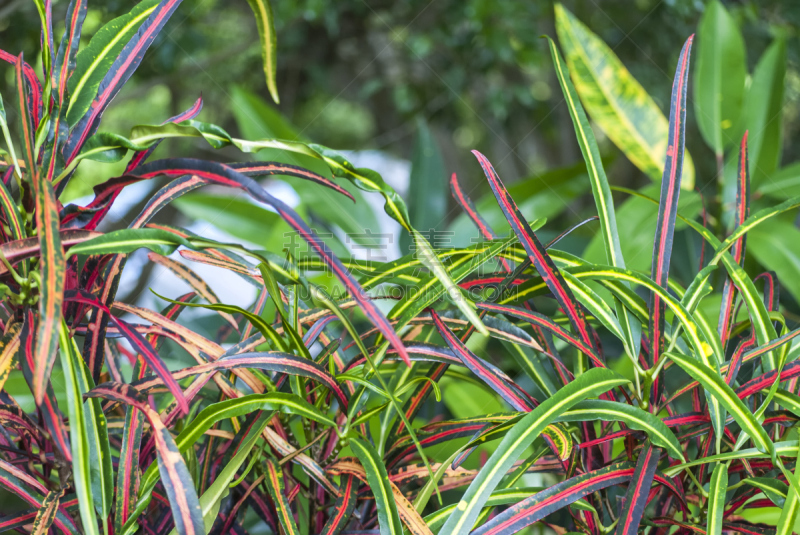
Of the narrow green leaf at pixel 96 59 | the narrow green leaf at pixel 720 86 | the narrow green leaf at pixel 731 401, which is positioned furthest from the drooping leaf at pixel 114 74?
the narrow green leaf at pixel 720 86

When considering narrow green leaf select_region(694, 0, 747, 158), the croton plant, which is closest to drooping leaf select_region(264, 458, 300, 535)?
the croton plant

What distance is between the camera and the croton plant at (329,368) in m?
0.20

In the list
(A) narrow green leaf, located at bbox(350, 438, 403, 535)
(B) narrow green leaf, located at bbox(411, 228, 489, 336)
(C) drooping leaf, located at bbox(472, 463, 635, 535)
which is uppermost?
(B) narrow green leaf, located at bbox(411, 228, 489, 336)

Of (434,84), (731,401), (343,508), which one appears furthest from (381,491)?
(434,84)

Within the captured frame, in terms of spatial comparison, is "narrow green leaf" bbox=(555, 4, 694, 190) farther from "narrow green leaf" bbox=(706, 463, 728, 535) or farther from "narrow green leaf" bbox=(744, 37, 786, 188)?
"narrow green leaf" bbox=(706, 463, 728, 535)

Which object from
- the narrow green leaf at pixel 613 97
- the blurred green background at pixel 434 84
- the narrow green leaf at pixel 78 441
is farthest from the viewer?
the blurred green background at pixel 434 84

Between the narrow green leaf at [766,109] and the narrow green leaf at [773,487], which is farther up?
the narrow green leaf at [766,109]

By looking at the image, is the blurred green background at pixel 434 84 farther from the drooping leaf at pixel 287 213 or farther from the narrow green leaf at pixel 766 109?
the drooping leaf at pixel 287 213

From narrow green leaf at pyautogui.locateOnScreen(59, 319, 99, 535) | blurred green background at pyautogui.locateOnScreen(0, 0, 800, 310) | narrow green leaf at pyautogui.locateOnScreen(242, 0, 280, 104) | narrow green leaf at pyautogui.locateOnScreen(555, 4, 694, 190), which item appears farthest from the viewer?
blurred green background at pyautogui.locateOnScreen(0, 0, 800, 310)

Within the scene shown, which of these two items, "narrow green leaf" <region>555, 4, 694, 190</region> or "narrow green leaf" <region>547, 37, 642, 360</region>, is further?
"narrow green leaf" <region>555, 4, 694, 190</region>

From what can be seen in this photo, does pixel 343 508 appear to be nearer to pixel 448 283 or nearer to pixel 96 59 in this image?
pixel 448 283

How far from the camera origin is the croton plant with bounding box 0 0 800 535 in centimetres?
20

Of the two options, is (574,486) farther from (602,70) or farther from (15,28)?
(15,28)

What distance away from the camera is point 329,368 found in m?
0.27
